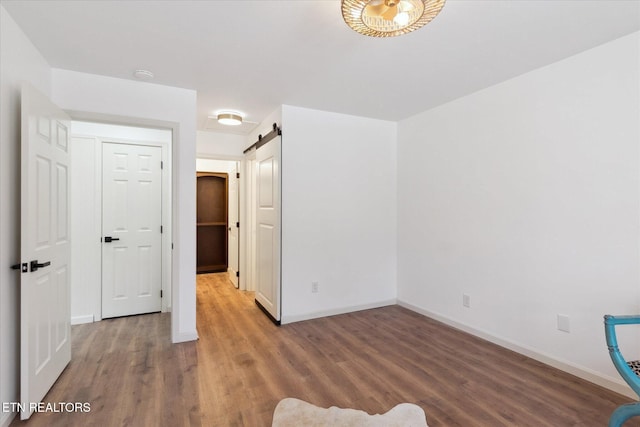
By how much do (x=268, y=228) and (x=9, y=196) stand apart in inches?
91.8

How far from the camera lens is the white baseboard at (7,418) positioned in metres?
1.75

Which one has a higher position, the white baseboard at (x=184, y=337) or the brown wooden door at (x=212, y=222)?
the brown wooden door at (x=212, y=222)

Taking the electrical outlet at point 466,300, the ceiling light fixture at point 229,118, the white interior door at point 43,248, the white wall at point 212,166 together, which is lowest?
the electrical outlet at point 466,300

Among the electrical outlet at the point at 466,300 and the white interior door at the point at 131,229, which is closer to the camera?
the electrical outlet at the point at 466,300

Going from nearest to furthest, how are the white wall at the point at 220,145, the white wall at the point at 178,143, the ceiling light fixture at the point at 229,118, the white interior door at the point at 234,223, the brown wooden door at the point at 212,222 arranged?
the white wall at the point at 178,143, the ceiling light fixture at the point at 229,118, the white wall at the point at 220,145, the white interior door at the point at 234,223, the brown wooden door at the point at 212,222

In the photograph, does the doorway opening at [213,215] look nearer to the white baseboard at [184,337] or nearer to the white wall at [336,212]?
the white wall at [336,212]

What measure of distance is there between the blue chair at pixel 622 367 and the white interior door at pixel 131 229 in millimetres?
4199

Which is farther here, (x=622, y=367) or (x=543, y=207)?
(x=543, y=207)

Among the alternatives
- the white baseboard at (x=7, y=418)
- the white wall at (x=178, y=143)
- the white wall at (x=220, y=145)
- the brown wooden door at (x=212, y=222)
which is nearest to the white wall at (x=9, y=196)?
the white baseboard at (x=7, y=418)

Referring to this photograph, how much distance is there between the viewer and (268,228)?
3.84 meters

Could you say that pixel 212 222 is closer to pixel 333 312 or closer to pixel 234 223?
pixel 234 223

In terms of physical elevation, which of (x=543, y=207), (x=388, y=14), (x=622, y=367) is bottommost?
(x=622, y=367)

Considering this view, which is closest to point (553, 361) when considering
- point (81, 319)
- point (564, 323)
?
point (564, 323)

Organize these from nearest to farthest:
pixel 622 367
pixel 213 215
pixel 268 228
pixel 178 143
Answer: pixel 622 367, pixel 178 143, pixel 268 228, pixel 213 215
